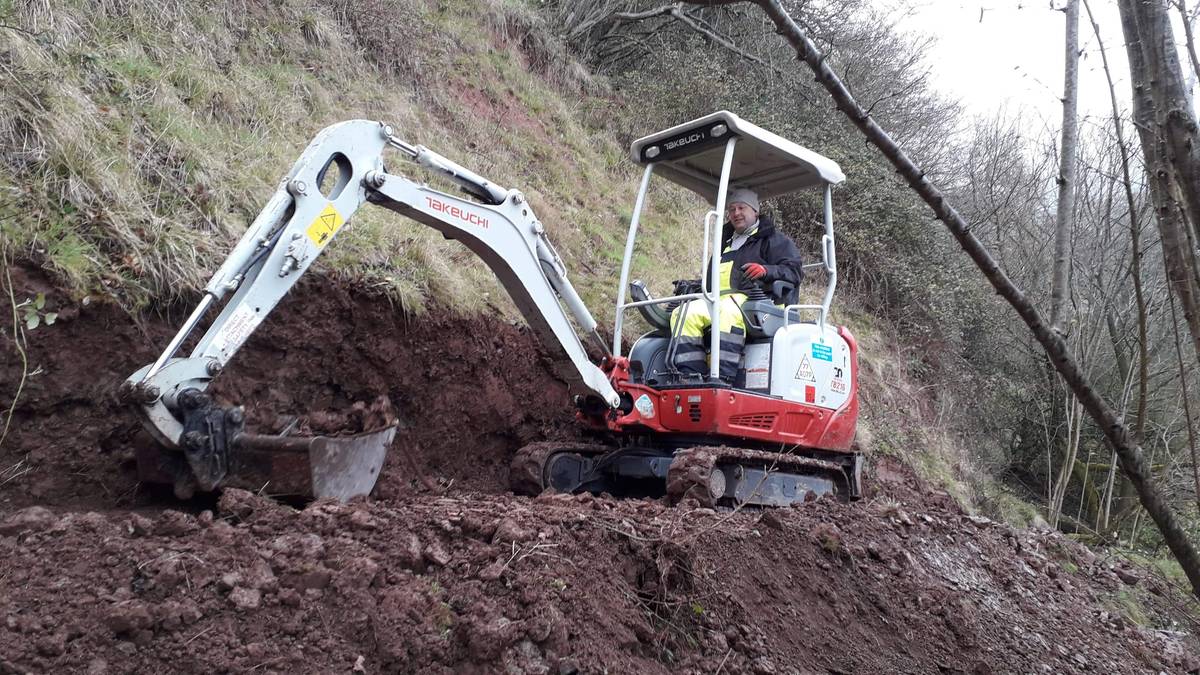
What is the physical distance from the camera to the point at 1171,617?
677cm

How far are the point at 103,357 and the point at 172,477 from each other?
101 centimetres

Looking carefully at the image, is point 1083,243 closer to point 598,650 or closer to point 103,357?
point 598,650

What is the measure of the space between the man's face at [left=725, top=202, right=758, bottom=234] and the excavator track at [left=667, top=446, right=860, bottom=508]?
1637 mm

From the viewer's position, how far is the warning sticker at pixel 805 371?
19.9 ft

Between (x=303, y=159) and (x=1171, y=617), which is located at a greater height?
(x=1171, y=617)

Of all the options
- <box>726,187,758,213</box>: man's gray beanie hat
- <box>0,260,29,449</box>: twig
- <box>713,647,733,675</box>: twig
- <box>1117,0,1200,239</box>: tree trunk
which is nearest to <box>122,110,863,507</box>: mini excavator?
<box>726,187,758,213</box>: man's gray beanie hat

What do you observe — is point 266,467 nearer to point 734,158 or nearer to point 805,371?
point 805,371

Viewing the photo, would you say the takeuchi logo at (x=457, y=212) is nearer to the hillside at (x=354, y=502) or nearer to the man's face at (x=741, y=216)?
the hillside at (x=354, y=502)

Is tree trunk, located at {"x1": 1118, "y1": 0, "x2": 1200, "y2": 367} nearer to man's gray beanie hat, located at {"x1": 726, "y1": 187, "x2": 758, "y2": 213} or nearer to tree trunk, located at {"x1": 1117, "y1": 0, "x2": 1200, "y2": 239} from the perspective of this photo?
tree trunk, located at {"x1": 1117, "y1": 0, "x2": 1200, "y2": 239}

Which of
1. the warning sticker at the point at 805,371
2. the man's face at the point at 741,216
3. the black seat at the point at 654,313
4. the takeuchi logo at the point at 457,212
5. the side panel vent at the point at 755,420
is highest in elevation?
the man's face at the point at 741,216

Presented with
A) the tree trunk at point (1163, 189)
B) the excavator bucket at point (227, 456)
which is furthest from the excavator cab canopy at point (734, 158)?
the tree trunk at point (1163, 189)

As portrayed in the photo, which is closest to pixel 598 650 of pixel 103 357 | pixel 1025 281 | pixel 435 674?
pixel 435 674

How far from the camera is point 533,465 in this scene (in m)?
5.94

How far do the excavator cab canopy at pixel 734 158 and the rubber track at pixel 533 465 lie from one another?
2.17 meters
